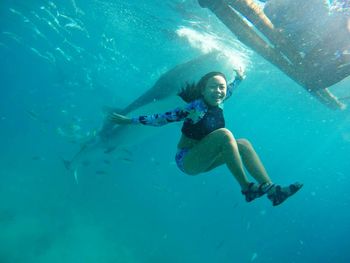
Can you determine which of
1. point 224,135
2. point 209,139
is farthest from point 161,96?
point 224,135

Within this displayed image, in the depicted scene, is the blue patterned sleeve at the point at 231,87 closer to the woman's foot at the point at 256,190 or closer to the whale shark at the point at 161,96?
the woman's foot at the point at 256,190

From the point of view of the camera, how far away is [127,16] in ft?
67.3

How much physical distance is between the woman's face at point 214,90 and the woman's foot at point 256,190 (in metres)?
1.57

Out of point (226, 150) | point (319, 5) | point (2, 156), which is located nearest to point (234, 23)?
point (319, 5)

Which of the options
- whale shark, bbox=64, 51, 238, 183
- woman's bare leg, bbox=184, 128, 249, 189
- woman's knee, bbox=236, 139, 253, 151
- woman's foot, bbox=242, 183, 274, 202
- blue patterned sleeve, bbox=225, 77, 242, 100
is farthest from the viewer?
whale shark, bbox=64, 51, 238, 183

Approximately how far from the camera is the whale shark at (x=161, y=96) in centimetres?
1270

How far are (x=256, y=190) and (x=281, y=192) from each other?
362 mm

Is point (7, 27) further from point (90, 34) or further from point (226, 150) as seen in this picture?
point (226, 150)

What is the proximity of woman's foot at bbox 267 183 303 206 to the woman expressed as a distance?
12 centimetres

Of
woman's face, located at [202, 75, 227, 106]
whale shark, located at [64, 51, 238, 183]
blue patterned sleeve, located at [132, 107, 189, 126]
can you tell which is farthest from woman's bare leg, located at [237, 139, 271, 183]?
whale shark, located at [64, 51, 238, 183]

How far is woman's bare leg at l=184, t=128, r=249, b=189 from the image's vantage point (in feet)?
14.4

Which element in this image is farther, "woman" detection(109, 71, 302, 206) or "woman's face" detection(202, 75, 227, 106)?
"woman's face" detection(202, 75, 227, 106)

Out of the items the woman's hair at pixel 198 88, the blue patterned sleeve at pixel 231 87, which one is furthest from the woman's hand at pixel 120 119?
the blue patterned sleeve at pixel 231 87

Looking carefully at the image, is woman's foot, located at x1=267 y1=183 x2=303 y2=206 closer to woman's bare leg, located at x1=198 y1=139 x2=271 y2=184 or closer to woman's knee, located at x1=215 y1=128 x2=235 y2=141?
woman's bare leg, located at x1=198 y1=139 x2=271 y2=184
